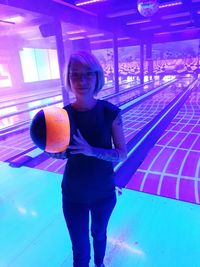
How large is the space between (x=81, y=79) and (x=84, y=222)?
0.56 m

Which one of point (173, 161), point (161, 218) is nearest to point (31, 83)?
point (173, 161)

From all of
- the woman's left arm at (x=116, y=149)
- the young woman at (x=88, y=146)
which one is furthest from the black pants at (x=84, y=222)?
the woman's left arm at (x=116, y=149)

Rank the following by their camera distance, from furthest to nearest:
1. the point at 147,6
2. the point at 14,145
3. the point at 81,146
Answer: the point at 147,6
the point at 14,145
the point at 81,146

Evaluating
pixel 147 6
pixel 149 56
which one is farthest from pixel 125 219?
pixel 149 56

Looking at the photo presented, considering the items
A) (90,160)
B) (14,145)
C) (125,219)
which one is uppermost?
(90,160)

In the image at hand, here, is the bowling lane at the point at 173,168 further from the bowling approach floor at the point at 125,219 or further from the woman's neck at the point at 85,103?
the woman's neck at the point at 85,103

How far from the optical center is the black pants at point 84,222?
0.90 m

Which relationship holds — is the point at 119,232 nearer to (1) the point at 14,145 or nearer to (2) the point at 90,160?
(2) the point at 90,160

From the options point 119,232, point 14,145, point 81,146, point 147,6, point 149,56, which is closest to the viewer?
point 81,146

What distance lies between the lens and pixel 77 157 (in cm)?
86

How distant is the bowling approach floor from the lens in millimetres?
1270

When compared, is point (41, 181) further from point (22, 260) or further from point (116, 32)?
point (116, 32)

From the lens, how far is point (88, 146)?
2.60 ft

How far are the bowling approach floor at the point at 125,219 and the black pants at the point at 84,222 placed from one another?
288mm
